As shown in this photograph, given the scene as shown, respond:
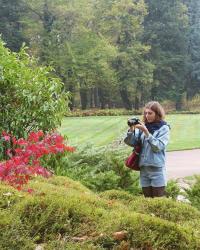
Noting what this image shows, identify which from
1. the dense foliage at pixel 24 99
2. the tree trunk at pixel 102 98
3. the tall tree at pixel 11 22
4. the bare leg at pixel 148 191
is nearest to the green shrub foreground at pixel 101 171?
the dense foliage at pixel 24 99

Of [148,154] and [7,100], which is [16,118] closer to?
[7,100]

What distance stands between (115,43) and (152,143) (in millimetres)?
46069

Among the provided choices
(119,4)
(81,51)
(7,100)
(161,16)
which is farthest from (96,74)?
(7,100)

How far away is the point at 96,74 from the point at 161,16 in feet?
34.3

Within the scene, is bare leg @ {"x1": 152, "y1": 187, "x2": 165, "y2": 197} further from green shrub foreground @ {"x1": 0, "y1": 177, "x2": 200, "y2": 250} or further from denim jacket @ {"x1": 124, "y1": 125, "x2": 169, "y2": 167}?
green shrub foreground @ {"x1": 0, "y1": 177, "x2": 200, "y2": 250}

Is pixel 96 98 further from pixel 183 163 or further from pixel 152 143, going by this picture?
pixel 152 143

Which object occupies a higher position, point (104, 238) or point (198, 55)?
point (198, 55)

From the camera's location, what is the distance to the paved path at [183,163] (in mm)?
11633

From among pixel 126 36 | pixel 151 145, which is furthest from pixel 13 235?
pixel 126 36

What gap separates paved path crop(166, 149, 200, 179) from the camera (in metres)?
11.6

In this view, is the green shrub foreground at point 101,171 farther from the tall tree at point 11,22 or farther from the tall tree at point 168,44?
the tall tree at point 168,44

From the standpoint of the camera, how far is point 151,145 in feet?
16.3

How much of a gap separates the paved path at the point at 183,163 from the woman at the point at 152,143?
572cm

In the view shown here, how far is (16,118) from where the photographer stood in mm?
7152
